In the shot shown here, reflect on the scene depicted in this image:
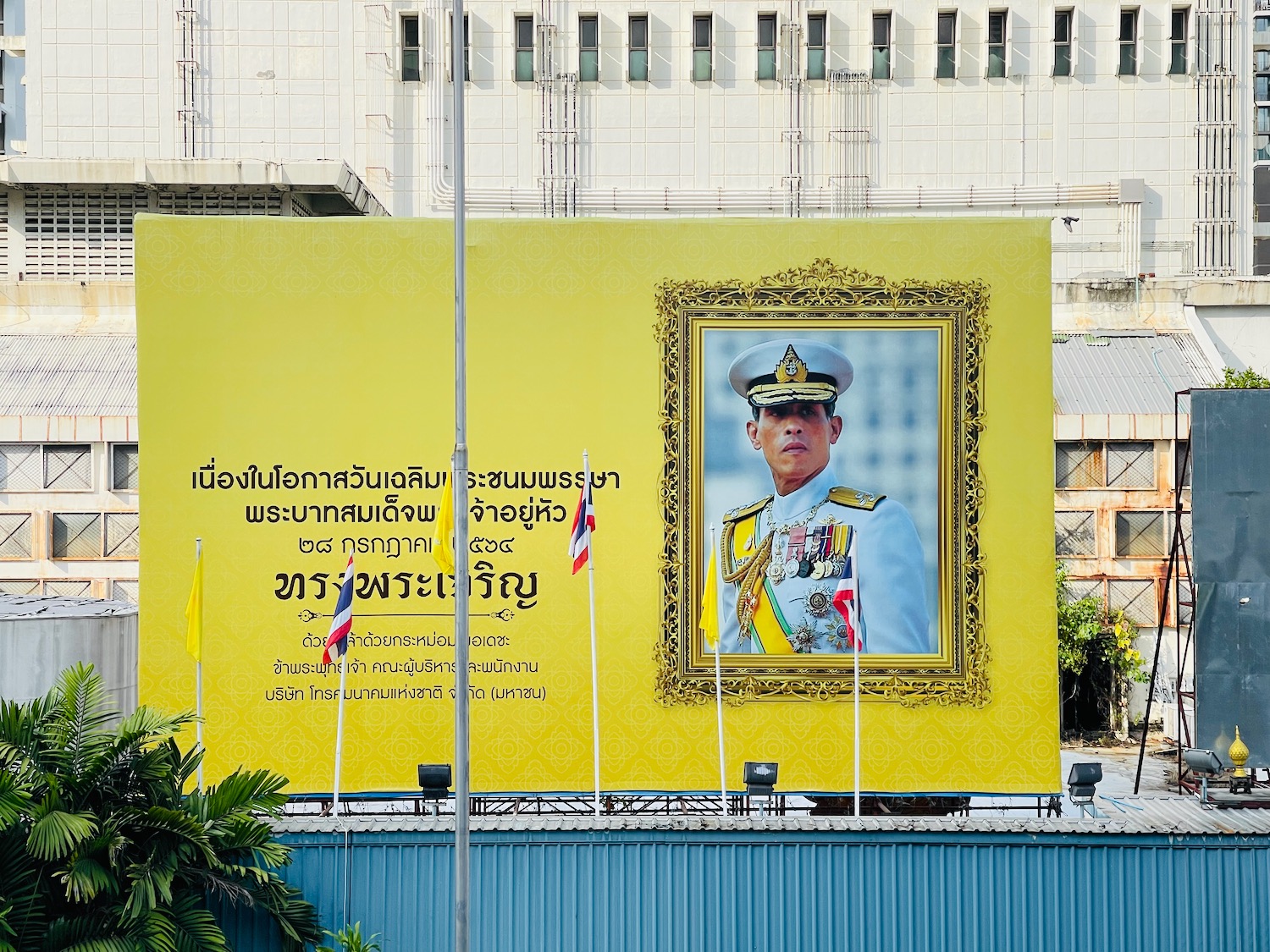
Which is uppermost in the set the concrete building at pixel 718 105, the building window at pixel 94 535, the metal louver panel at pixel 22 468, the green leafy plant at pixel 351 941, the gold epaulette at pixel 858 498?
the concrete building at pixel 718 105

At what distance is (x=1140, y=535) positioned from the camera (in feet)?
84.9

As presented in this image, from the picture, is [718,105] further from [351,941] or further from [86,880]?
[86,880]

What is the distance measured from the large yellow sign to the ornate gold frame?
1.3 inches

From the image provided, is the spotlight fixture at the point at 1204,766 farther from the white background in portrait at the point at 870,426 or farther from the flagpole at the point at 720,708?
the flagpole at the point at 720,708

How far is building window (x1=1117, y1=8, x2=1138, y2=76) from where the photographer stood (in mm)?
37312

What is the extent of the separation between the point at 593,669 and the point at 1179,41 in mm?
30828

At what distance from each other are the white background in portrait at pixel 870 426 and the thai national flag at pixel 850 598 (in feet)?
2.96

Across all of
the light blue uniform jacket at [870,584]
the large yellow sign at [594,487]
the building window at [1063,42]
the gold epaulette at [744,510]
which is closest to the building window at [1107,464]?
the large yellow sign at [594,487]

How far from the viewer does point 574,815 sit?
1420 centimetres

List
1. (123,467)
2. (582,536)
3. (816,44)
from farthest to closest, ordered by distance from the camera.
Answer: (816,44)
(123,467)
(582,536)

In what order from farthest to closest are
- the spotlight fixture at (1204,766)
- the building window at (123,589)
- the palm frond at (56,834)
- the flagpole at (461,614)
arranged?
1. the building window at (123,589)
2. the spotlight fixture at (1204,766)
3. the flagpole at (461,614)
4. the palm frond at (56,834)

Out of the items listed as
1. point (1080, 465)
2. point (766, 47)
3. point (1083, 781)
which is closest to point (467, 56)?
point (766, 47)

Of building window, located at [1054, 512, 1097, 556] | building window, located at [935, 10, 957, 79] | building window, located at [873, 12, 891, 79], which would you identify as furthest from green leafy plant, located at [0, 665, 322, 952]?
building window, located at [935, 10, 957, 79]

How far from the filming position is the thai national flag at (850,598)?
15.5 m
